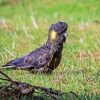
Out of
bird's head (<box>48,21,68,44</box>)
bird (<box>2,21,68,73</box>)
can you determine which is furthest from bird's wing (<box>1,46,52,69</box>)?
bird's head (<box>48,21,68,44</box>)

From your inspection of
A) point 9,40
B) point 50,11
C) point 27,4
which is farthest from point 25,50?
point 27,4

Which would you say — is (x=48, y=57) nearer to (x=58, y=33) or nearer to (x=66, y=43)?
(x=58, y=33)

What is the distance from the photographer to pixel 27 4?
774 inches

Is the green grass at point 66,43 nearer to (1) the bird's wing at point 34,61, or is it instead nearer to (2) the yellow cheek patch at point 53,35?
(1) the bird's wing at point 34,61

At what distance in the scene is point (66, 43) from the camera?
10.6 metres

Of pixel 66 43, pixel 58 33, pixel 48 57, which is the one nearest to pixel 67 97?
pixel 48 57

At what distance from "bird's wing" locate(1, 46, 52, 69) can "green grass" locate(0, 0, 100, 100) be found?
100 millimetres

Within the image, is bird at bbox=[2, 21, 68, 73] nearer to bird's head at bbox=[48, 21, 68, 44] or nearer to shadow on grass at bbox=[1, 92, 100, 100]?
bird's head at bbox=[48, 21, 68, 44]

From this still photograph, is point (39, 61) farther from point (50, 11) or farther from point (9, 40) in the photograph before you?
point (50, 11)

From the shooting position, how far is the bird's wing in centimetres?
795

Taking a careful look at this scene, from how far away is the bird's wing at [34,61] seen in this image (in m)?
7.95

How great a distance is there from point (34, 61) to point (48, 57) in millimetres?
229

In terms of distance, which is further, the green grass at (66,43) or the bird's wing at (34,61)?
the bird's wing at (34,61)

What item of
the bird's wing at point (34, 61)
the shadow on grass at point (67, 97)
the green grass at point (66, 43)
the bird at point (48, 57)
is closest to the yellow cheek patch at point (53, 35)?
the bird at point (48, 57)
